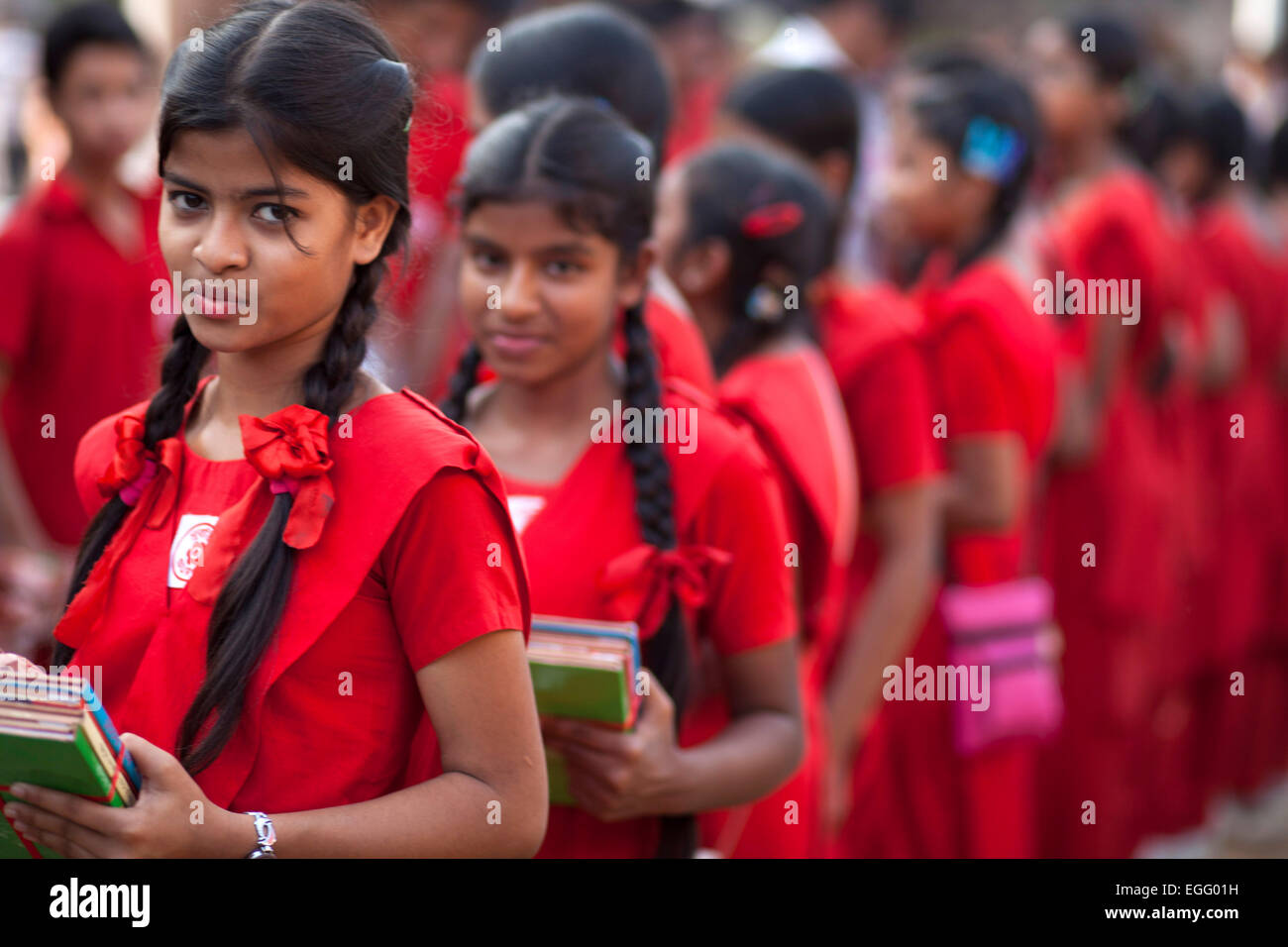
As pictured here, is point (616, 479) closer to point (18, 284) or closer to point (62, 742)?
point (62, 742)

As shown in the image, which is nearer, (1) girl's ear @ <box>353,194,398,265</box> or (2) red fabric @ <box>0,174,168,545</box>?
(1) girl's ear @ <box>353,194,398,265</box>

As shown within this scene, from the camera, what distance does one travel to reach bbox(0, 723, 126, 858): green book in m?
1.34

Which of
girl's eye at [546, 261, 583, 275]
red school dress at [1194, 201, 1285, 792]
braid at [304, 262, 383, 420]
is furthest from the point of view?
red school dress at [1194, 201, 1285, 792]

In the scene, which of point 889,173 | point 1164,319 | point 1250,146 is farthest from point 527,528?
point 1250,146

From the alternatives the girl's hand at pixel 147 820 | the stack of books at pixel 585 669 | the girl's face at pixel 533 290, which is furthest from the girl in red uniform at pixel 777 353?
the girl's hand at pixel 147 820

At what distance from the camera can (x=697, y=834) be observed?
90.6 inches

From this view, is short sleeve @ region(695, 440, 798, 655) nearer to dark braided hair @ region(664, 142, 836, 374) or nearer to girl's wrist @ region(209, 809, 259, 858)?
dark braided hair @ region(664, 142, 836, 374)

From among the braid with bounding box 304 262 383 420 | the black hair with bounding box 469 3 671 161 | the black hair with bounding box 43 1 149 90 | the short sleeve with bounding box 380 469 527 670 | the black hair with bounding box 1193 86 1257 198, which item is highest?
the black hair with bounding box 1193 86 1257 198

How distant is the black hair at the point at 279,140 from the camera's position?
1495mm

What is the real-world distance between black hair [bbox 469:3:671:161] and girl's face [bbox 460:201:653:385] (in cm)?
61

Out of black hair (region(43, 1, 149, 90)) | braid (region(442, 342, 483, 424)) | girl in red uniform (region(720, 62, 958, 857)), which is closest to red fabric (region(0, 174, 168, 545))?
black hair (region(43, 1, 149, 90))

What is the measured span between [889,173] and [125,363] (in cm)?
197

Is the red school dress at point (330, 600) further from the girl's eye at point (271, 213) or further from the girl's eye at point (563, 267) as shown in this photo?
the girl's eye at point (563, 267)

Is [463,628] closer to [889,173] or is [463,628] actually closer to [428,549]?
[428,549]
